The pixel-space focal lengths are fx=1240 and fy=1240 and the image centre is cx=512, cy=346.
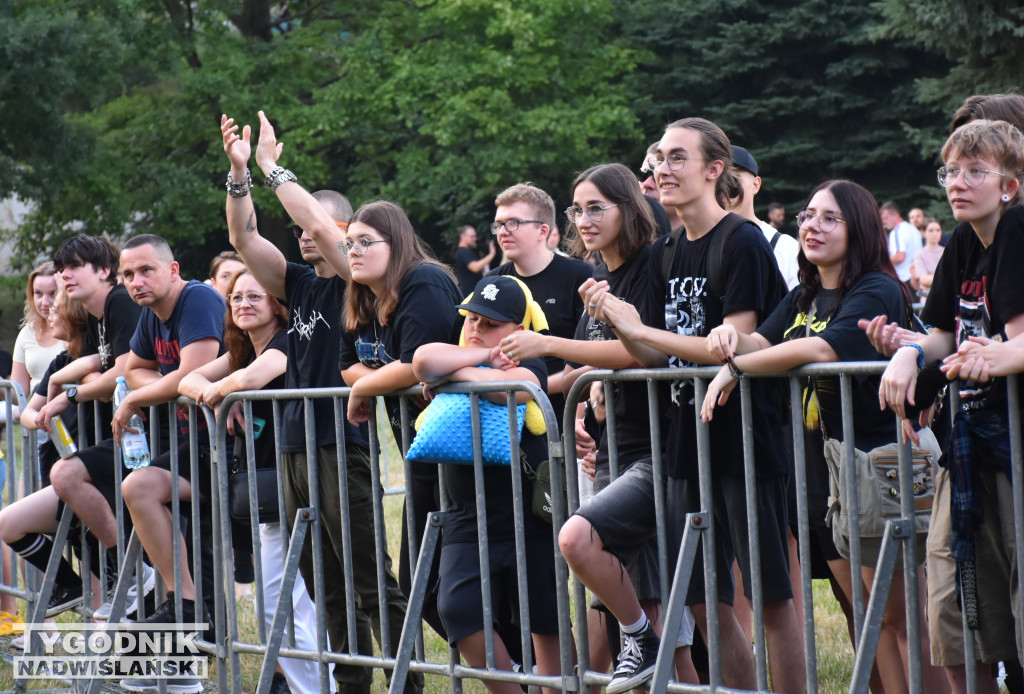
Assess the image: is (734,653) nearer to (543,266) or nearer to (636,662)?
(636,662)

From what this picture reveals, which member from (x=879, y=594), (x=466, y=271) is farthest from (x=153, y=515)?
(x=466, y=271)

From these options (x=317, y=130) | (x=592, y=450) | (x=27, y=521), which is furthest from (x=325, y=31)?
(x=592, y=450)

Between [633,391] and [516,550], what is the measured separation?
2.44 ft

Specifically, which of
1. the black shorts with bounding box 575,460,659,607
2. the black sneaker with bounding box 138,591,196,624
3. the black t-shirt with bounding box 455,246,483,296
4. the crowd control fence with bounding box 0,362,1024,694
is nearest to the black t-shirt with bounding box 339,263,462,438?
the crowd control fence with bounding box 0,362,1024,694

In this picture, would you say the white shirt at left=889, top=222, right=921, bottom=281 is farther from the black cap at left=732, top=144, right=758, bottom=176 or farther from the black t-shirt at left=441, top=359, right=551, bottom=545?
the black t-shirt at left=441, top=359, right=551, bottom=545

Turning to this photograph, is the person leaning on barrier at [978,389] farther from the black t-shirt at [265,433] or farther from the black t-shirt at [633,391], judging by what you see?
the black t-shirt at [265,433]

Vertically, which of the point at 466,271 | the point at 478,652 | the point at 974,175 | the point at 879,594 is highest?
the point at 466,271

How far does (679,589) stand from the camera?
3.98 m

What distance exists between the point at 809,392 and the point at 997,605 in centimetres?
98

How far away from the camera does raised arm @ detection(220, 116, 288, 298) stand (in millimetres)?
5621

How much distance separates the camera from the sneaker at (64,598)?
6.82 meters

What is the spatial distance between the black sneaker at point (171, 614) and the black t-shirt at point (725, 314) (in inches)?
113

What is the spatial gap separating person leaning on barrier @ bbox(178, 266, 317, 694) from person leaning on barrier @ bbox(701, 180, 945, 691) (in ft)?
7.65

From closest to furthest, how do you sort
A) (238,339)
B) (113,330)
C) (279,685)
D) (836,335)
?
(836,335) → (279,685) → (238,339) → (113,330)
